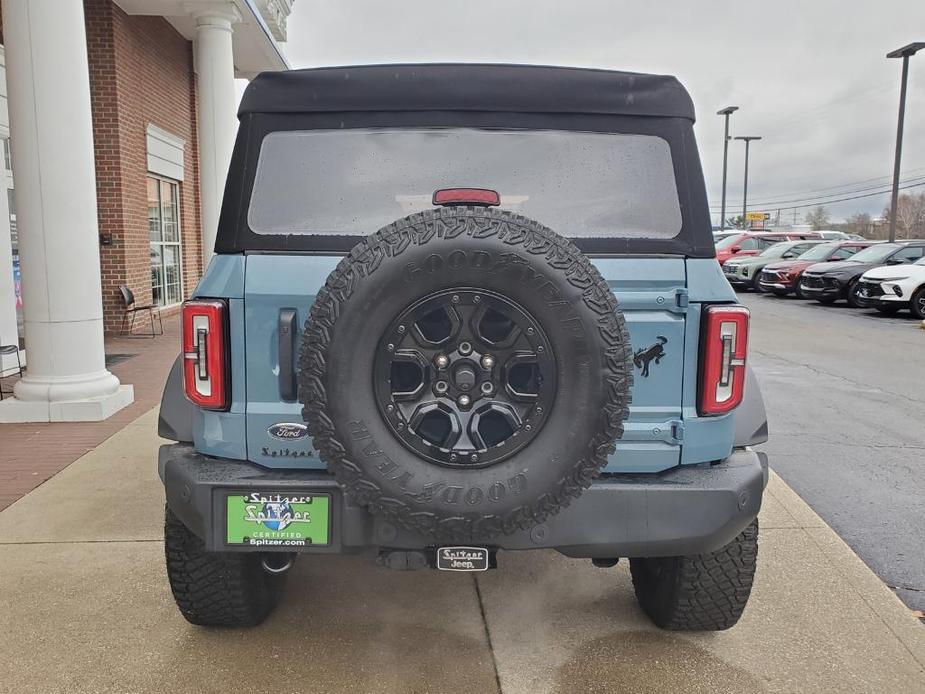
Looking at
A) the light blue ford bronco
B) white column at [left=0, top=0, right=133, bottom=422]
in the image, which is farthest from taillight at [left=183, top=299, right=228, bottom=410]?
white column at [left=0, top=0, right=133, bottom=422]

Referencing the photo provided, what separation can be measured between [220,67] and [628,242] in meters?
10.3

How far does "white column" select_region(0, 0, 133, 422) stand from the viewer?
6191mm

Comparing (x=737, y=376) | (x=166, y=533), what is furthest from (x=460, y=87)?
(x=166, y=533)

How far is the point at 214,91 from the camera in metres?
11.6

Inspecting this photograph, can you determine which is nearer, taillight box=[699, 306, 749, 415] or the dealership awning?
taillight box=[699, 306, 749, 415]

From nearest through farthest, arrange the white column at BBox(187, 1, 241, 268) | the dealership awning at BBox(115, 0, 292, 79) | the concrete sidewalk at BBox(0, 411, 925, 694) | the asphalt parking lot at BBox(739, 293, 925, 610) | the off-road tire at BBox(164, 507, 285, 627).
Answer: the concrete sidewalk at BBox(0, 411, 925, 694), the off-road tire at BBox(164, 507, 285, 627), the asphalt parking lot at BBox(739, 293, 925, 610), the dealership awning at BBox(115, 0, 292, 79), the white column at BBox(187, 1, 241, 268)

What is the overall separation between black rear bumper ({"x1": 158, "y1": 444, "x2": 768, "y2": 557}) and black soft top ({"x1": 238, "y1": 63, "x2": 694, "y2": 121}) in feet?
4.11

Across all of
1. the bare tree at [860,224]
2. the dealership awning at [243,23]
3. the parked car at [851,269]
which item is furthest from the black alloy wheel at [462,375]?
the bare tree at [860,224]

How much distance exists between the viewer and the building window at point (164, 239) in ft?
43.4

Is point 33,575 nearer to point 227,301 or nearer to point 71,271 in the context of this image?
point 227,301

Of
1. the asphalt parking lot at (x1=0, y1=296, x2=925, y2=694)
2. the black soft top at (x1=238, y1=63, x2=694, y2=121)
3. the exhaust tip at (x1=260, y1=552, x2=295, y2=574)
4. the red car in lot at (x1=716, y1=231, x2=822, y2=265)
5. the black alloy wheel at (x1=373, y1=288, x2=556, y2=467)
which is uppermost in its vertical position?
the black soft top at (x1=238, y1=63, x2=694, y2=121)

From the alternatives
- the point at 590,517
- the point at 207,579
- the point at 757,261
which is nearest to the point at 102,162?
the point at 207,579

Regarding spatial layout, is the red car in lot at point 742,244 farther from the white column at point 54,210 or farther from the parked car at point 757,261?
the white column at point 54,210

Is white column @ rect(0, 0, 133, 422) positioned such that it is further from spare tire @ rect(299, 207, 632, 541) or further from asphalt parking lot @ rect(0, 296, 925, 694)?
spare tire @ rect(299, 207, 632, 541)
